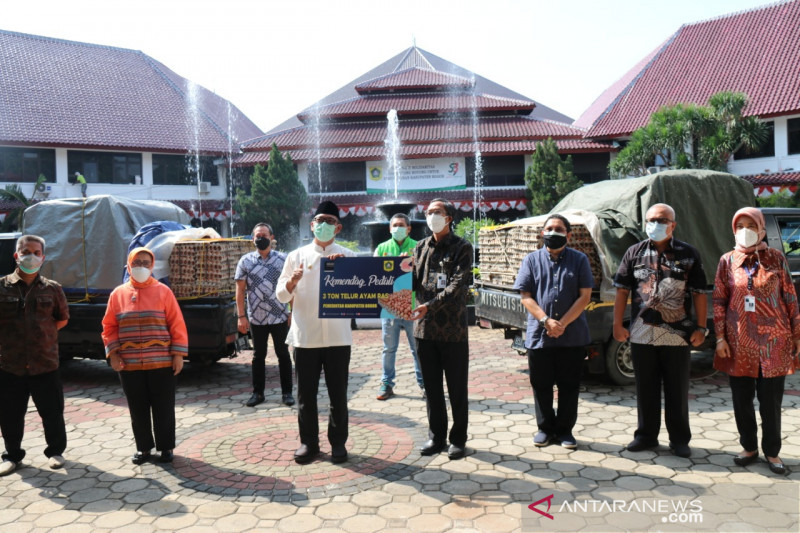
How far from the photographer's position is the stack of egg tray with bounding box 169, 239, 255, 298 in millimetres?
7055

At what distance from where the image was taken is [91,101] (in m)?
31.2

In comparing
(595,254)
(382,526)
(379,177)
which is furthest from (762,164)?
(382,526)

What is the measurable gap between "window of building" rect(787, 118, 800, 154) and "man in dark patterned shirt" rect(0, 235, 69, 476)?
2871 centimetres

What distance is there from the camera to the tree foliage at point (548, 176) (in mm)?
26798

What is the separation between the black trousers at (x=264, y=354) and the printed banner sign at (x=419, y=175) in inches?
936

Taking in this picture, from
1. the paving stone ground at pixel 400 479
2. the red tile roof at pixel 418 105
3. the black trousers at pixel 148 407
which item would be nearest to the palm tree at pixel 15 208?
the red tile roof at pixel 418 105

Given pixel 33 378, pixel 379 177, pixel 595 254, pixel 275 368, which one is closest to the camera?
pixel 33 378

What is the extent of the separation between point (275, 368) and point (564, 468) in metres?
4.73

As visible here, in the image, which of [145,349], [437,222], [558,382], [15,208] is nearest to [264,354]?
[145,349]

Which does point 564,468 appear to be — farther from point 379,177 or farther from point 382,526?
point 379,177

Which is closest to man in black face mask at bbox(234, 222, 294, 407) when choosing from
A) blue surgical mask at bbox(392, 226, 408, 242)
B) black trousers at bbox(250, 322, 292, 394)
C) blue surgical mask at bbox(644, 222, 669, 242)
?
black trousers at bbox(250, 322, 292, 394)

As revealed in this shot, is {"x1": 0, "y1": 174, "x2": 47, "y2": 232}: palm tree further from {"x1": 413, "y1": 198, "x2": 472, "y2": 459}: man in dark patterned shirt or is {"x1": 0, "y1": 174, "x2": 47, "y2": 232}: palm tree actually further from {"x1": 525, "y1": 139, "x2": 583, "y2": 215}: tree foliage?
{"x1": 413, "y1": 198, "x2": 472, "y2": 459}: man in dark patterned shirt

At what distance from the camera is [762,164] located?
2602 cm

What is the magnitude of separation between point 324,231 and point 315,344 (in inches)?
33.8
